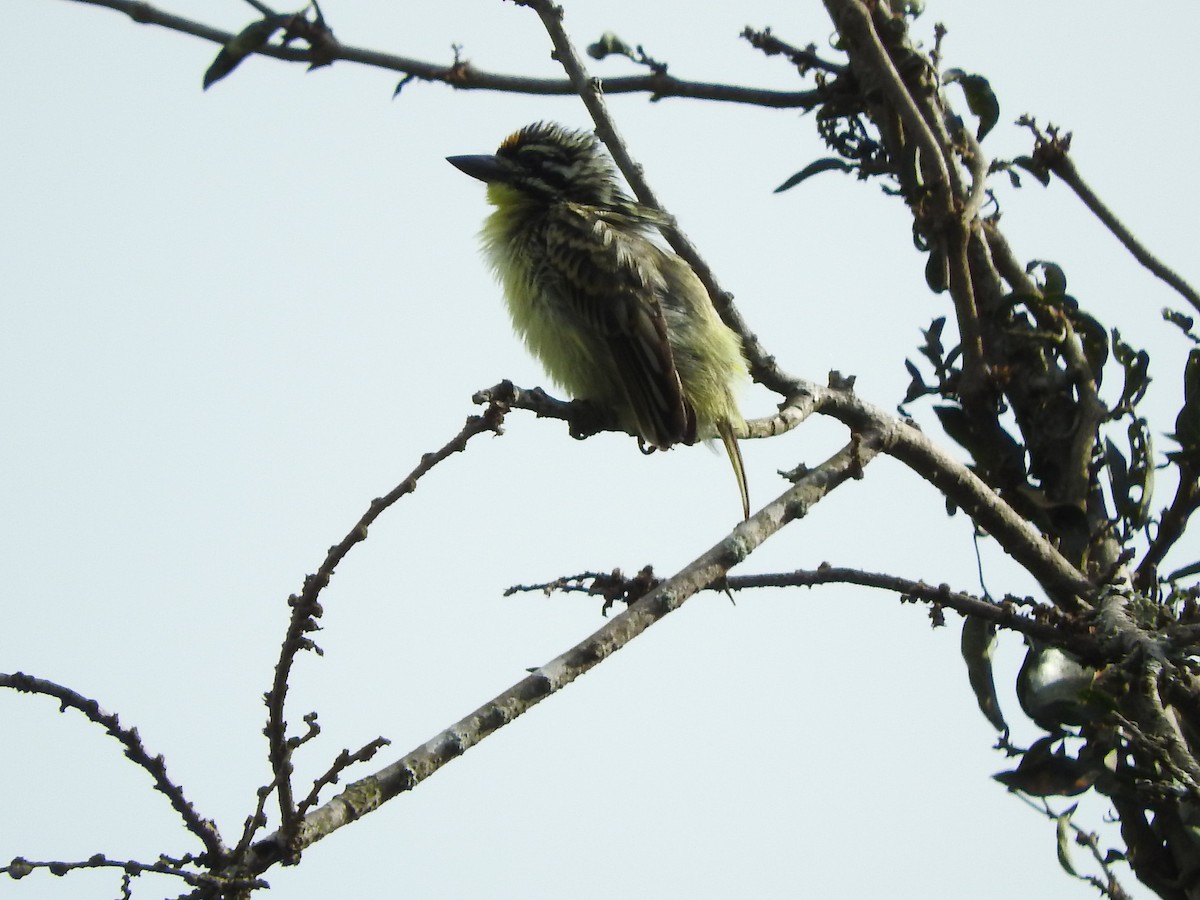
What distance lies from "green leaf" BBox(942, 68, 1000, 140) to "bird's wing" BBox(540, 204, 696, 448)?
1.16m

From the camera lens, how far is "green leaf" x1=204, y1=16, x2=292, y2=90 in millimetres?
2627

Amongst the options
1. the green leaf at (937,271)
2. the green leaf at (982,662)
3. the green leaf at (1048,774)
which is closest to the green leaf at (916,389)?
the green leaf at (937,271)

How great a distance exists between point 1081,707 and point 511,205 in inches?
110

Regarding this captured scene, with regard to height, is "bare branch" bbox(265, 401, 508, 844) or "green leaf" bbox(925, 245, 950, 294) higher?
"green leaf" bbox(925, 245, 950, 294)

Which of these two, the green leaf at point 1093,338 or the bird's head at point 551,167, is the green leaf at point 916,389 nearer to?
the green leaf at point 1093,338

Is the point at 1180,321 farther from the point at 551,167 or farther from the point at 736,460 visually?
the point at 551,167

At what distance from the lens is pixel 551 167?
5090mm

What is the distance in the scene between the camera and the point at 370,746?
201 centimetres

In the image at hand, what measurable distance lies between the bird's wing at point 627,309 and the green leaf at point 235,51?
6.05 feet

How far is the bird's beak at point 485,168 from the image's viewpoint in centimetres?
514

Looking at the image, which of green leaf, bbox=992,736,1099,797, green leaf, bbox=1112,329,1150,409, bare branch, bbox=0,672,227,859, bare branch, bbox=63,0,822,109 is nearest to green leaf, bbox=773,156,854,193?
bare branch, bbox=63,0,822,109

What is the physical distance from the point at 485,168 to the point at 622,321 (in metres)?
1.25

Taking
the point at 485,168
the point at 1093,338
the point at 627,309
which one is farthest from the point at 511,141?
the point at 1093,338

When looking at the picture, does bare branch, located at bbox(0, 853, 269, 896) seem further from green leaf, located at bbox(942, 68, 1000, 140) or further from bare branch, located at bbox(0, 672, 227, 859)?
green leaf, located at bbox(942, 68, 1000, 140)
